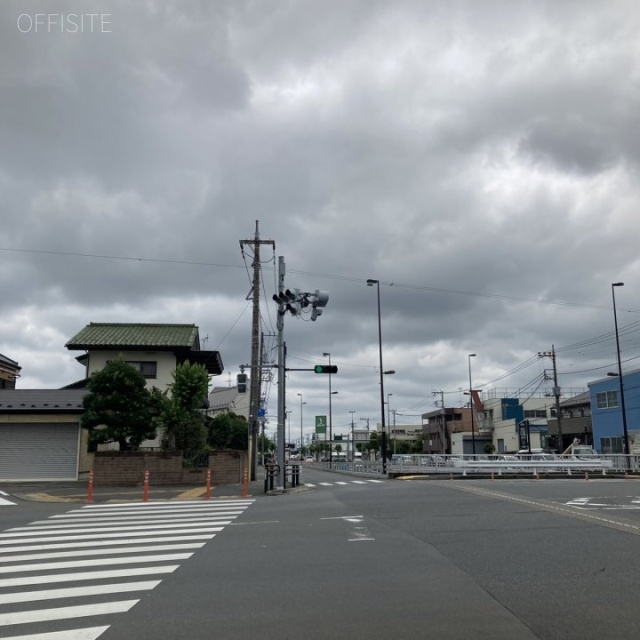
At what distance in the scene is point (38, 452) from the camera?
29.8 metres

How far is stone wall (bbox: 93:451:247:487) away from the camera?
26.1 m

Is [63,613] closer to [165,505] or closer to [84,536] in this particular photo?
[84,536]

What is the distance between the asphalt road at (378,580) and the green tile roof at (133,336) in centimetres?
A: 2122

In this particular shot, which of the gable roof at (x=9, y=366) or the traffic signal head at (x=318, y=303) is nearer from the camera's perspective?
the traffic signal head at (x=318, y=303)

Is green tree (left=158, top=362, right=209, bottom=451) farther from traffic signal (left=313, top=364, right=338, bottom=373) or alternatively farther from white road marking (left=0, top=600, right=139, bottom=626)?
white road marking (left=0, top=600, right=139, bottom=626)

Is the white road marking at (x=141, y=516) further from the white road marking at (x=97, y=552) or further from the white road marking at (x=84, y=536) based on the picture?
the white road marking at (x=97, y=552)

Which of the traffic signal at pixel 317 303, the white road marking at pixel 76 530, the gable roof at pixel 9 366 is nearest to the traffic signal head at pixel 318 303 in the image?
the traffic signal at pixel 317 303

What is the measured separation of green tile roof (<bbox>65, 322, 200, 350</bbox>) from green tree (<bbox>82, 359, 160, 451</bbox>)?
8192 mm

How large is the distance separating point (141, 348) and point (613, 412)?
140ft

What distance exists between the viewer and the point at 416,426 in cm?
16525

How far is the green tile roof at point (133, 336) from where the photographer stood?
36.1 m

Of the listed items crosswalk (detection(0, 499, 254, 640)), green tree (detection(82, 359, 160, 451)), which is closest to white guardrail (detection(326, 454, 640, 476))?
green tree (detection(82, 359, 160, 451))

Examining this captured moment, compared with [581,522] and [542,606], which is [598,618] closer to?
[542,606]

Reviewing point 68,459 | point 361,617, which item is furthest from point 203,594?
point 68,459
